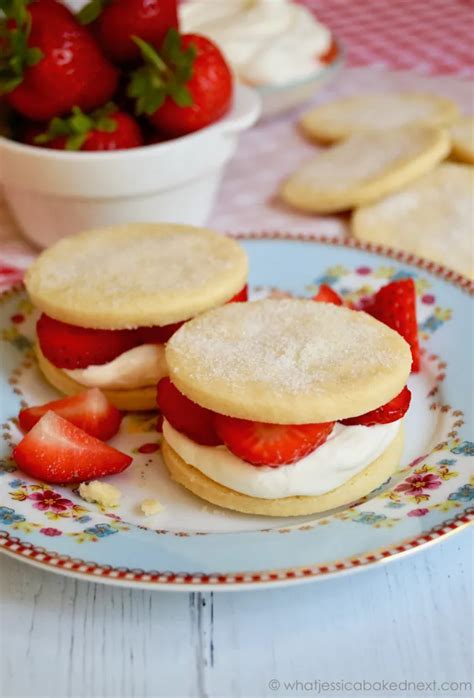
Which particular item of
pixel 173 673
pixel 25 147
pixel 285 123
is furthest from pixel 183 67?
pixel 173 673

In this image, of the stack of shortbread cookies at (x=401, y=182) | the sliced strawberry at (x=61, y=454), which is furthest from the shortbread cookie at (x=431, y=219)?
the sliced strawberry at (x=61, y=454)

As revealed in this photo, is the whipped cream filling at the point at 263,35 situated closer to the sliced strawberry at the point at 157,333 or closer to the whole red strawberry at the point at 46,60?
the whole red strawberry at the point at 46,60

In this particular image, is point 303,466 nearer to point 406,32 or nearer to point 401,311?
point 401,311

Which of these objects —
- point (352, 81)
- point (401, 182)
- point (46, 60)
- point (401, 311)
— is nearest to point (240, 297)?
point (401, 311)

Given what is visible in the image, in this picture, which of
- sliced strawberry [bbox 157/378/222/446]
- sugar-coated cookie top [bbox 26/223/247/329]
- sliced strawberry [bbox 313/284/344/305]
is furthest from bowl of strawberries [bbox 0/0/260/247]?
sliced strawberry [bbox 157/378/222/446]

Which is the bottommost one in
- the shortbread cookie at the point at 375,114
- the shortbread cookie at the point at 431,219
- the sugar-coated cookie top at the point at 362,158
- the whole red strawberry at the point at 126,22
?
the shortbread cookie at the point at 375,114
